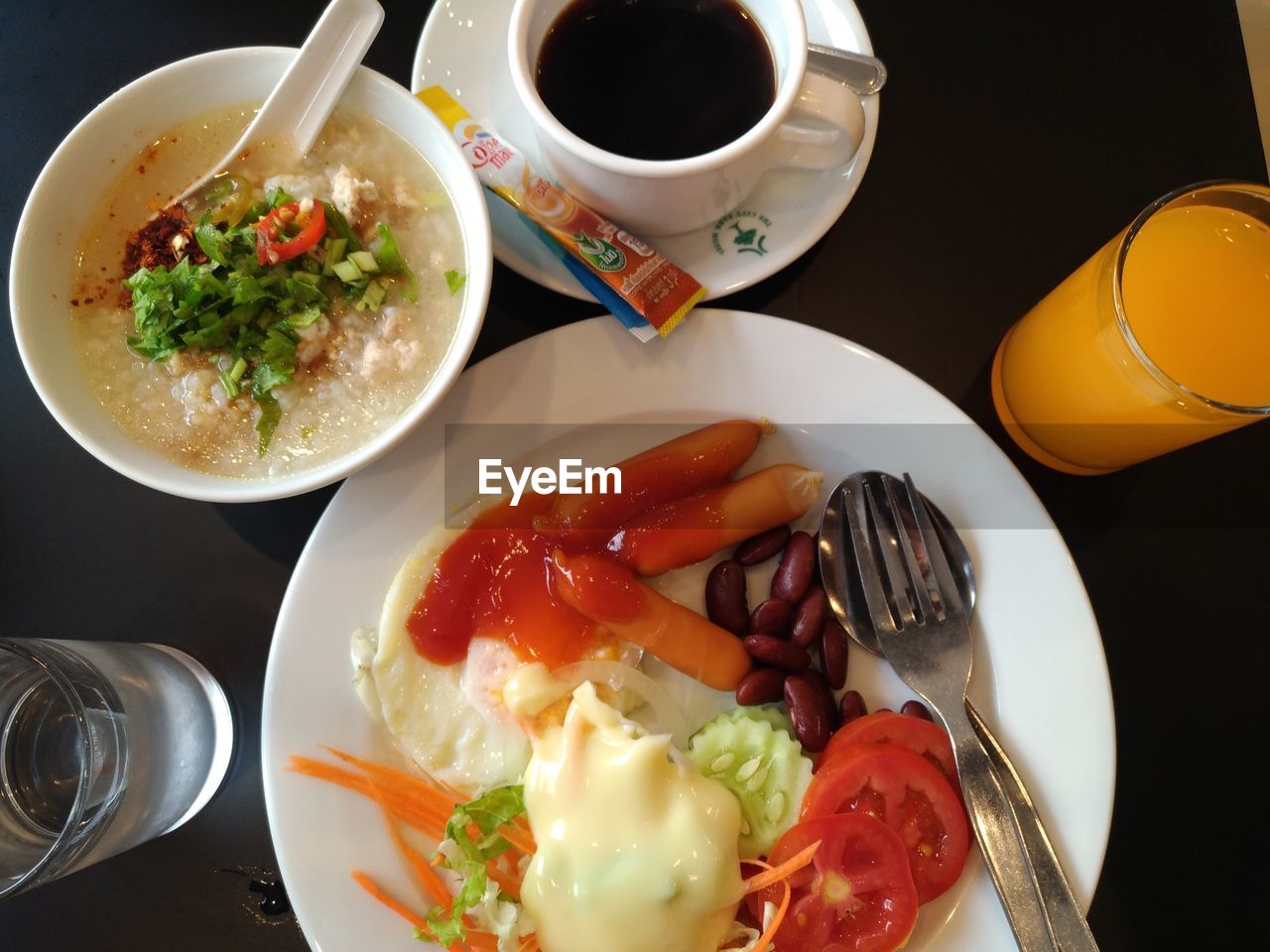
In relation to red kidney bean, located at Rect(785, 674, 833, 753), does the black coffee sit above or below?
above

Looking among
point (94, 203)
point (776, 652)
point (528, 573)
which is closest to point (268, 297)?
point (94, 203)

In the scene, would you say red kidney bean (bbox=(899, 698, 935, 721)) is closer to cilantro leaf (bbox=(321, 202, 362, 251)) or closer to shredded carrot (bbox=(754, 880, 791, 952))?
shredded carrot (bbox=(754, 880, 791, 952))

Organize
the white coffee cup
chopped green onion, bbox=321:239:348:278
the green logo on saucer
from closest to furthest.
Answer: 1. the white coffee cup
2. chopped green onion, bbox=321:239:348:278
3. the green logo on saucer

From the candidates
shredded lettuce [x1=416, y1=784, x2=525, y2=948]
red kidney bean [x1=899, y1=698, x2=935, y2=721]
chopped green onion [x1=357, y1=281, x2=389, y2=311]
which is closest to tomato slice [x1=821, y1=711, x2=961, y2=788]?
red kidney bean [x1=899, y1=698, x2=935, y2=721]

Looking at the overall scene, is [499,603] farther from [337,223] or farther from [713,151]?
[713,151]

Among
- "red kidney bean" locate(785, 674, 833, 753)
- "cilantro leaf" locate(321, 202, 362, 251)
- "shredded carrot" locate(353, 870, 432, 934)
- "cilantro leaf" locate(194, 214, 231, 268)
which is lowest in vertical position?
"red kidney bean" locate(785, 674, 833, 753)

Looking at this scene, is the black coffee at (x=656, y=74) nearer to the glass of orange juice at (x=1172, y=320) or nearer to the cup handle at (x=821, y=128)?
the cup handle at (x=821, y=128)

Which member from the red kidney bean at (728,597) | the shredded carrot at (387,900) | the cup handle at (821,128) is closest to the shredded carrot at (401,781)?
the shredded carrot at (387,900)
